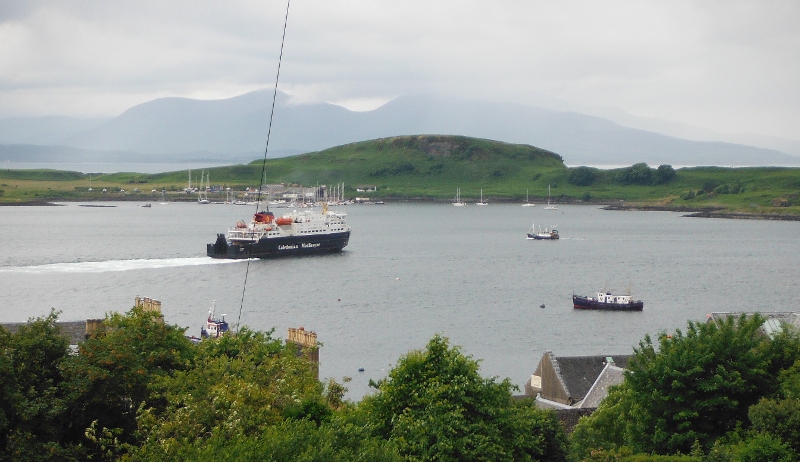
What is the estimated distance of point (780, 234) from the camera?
373 feet

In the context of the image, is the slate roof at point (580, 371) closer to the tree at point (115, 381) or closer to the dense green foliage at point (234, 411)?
the dense green foliage at point (234, 411)

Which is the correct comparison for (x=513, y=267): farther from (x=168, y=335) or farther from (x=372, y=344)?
(x=168, y=335)

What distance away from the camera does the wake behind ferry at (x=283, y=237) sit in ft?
258

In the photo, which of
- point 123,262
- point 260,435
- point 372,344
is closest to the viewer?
point 260,435

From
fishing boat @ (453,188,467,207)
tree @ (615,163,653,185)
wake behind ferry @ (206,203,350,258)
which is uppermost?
tree @ (615,163,653,185)

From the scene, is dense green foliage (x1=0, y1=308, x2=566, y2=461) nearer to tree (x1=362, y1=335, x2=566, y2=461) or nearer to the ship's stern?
tree (x1=362, y1=335, x2=566, y2=461)

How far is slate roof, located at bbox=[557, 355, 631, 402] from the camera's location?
23.1 m

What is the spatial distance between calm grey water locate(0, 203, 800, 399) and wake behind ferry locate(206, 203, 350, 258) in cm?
233

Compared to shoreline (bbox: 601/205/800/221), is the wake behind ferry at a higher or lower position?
lower

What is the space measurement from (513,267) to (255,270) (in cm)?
2059

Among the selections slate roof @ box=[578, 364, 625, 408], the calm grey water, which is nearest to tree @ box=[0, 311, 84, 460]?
slate roof @ box=[578, 364, 625, 408]

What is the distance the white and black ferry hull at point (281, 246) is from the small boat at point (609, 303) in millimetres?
33033

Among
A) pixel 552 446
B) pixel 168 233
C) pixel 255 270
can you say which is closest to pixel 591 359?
pixel 552 446

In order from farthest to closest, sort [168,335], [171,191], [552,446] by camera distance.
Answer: [171,191], [168,335], [552,446]
